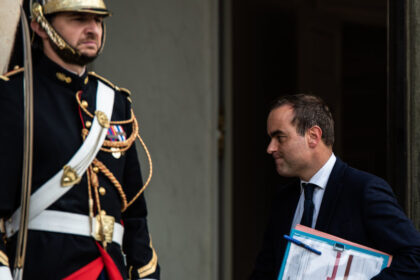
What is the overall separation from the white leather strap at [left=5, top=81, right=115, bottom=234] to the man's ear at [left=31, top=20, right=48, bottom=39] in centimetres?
31

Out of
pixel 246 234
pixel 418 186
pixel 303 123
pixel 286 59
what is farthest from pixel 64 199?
pixel 286 59

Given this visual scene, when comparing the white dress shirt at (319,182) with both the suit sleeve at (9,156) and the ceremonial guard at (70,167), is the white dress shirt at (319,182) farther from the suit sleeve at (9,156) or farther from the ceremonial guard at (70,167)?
the suit sleeve at (9,156)

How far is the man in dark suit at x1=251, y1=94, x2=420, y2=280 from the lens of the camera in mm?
3359

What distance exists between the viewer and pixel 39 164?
3.02 m

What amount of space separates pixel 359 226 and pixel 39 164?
1.26 meters

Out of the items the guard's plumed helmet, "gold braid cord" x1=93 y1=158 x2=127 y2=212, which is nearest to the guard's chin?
the guard's plumed helmet

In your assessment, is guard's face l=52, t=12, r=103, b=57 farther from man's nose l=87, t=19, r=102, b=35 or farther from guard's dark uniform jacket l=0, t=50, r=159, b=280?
guard's dark uniform jacket l=0, t=50, r=159, b=280

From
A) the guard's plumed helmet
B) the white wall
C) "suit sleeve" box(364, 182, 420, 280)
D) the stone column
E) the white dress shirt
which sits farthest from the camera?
the white wall

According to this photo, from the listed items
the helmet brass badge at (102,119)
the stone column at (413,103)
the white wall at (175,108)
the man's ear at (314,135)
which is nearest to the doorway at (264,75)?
the white wall at (175,108)

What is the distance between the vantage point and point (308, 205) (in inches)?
142

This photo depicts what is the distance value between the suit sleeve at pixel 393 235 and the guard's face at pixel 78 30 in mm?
1202

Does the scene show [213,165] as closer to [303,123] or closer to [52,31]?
[303,123]

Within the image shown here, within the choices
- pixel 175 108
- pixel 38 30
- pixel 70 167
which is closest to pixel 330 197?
pixel 70 167

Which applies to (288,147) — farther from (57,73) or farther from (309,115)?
(57,73)
